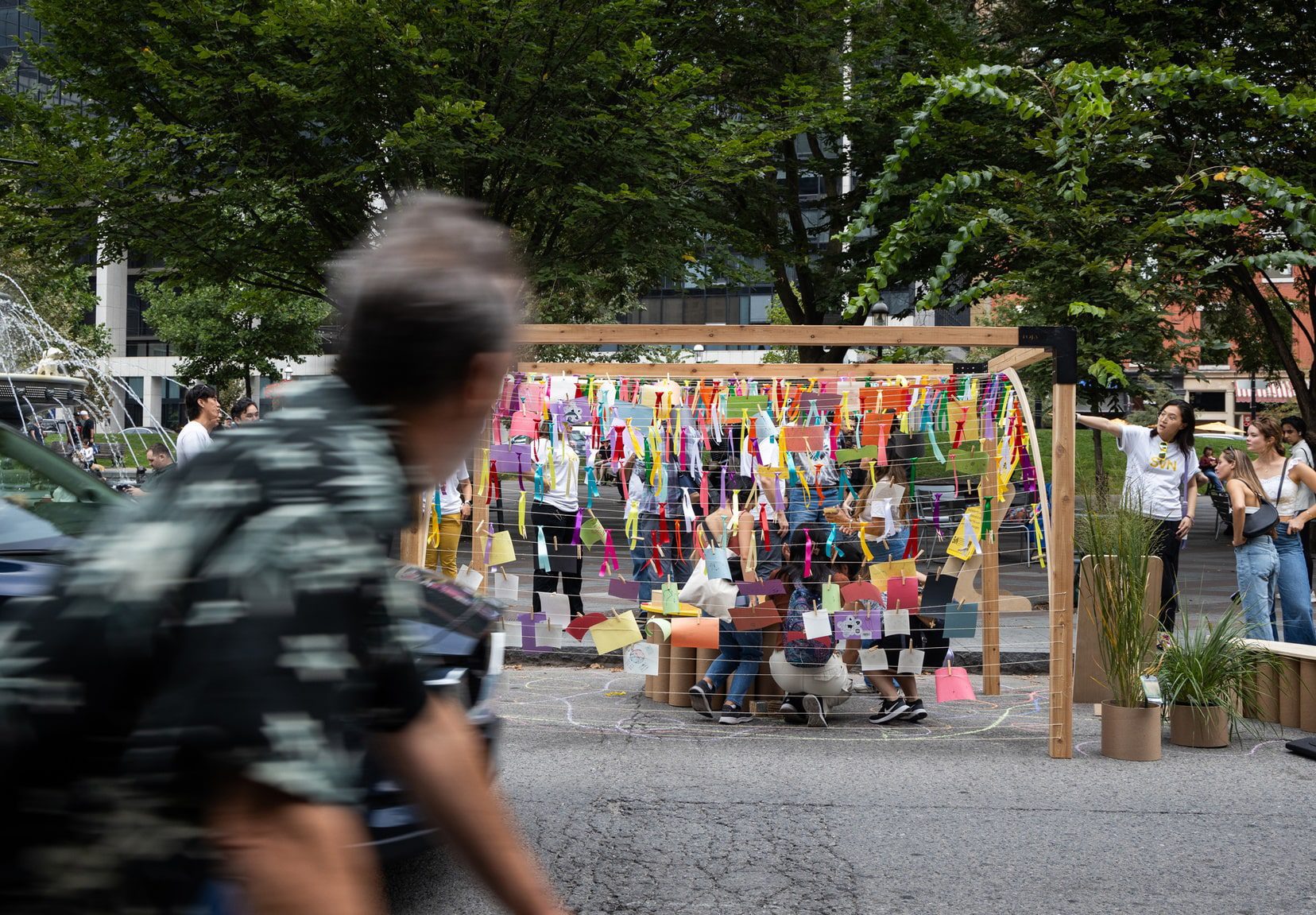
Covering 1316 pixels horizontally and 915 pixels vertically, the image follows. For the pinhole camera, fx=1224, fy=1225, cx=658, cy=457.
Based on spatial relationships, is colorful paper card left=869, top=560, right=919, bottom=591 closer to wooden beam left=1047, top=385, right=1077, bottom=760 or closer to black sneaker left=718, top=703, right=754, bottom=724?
wooden beam left=1047, top=385, right=1077, bottom=760

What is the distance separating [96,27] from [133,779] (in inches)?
641

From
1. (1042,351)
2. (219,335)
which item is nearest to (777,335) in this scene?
(1042,351)

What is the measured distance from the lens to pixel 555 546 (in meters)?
8.68

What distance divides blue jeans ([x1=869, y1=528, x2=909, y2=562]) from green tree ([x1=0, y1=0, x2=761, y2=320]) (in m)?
7.54

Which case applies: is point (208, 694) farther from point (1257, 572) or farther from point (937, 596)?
point (1257, 572)

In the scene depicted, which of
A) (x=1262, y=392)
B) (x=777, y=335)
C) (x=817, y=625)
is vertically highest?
(x=1262, y=392)

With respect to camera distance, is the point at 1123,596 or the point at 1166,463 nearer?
the point at 1123,596

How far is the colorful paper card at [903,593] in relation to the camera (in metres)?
7.61

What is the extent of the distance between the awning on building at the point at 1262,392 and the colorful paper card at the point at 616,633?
6049cm

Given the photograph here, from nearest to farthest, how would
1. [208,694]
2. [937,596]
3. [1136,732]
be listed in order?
1. [208,694]
2. [1136,732]
3. [937,596]

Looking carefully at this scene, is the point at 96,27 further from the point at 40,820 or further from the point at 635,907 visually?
the point at 40,820

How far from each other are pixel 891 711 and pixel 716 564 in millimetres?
1491

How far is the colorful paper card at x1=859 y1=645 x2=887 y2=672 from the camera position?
299 inches

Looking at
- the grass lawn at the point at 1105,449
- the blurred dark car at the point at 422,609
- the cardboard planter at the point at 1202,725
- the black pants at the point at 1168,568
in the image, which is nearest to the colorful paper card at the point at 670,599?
the blurred dark car at the point at 422,609
